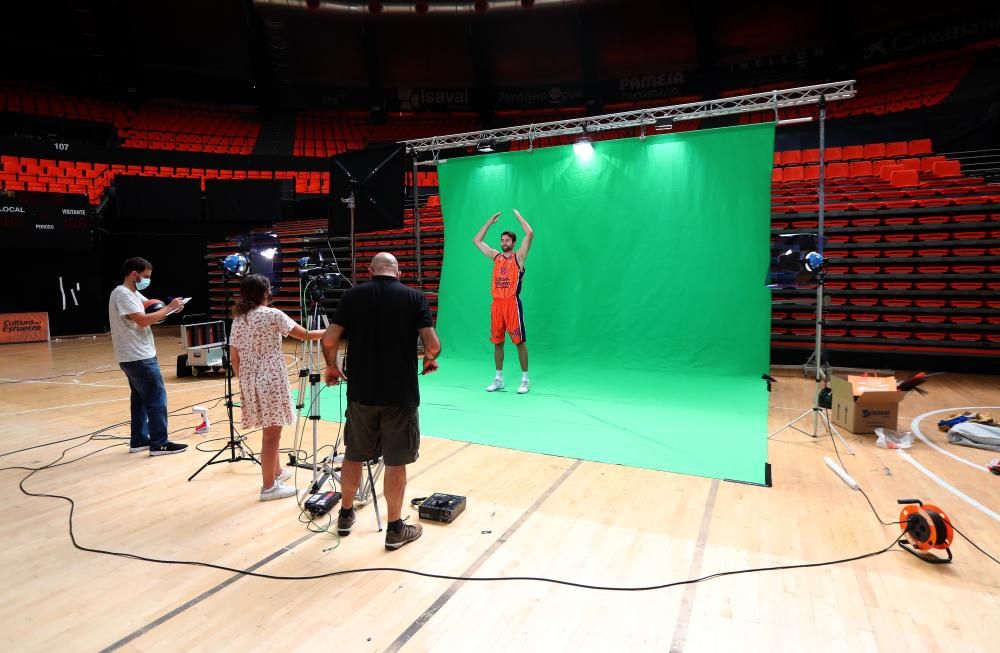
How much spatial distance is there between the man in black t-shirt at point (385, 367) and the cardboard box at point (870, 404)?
3.52 m

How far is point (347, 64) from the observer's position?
16.8 m

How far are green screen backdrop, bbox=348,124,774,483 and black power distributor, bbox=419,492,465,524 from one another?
149 centimetres

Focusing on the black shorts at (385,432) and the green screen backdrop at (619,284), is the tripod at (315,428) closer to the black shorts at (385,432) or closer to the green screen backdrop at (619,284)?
the black shorts at (385,432)

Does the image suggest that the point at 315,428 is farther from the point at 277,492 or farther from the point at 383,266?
the point at 383,266

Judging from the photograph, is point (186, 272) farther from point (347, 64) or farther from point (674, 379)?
point (674, 379)

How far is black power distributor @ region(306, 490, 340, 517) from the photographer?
2803mm

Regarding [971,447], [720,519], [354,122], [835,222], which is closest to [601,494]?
[720,519]

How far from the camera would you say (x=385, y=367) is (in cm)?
227

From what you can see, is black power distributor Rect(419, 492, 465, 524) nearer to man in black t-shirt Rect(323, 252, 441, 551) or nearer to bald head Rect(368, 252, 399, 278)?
man in black t-shirt Rect(323, 252, 441, 551)

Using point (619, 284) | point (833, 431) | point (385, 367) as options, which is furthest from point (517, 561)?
point (619, 284)

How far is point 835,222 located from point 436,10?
13099 mm

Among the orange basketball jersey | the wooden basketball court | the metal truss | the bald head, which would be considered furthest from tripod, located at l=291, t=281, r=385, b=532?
the metal truss

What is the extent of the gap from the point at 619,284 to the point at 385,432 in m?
4.61

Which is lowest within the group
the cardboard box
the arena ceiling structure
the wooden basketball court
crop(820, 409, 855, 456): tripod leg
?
the wooden basketball court
